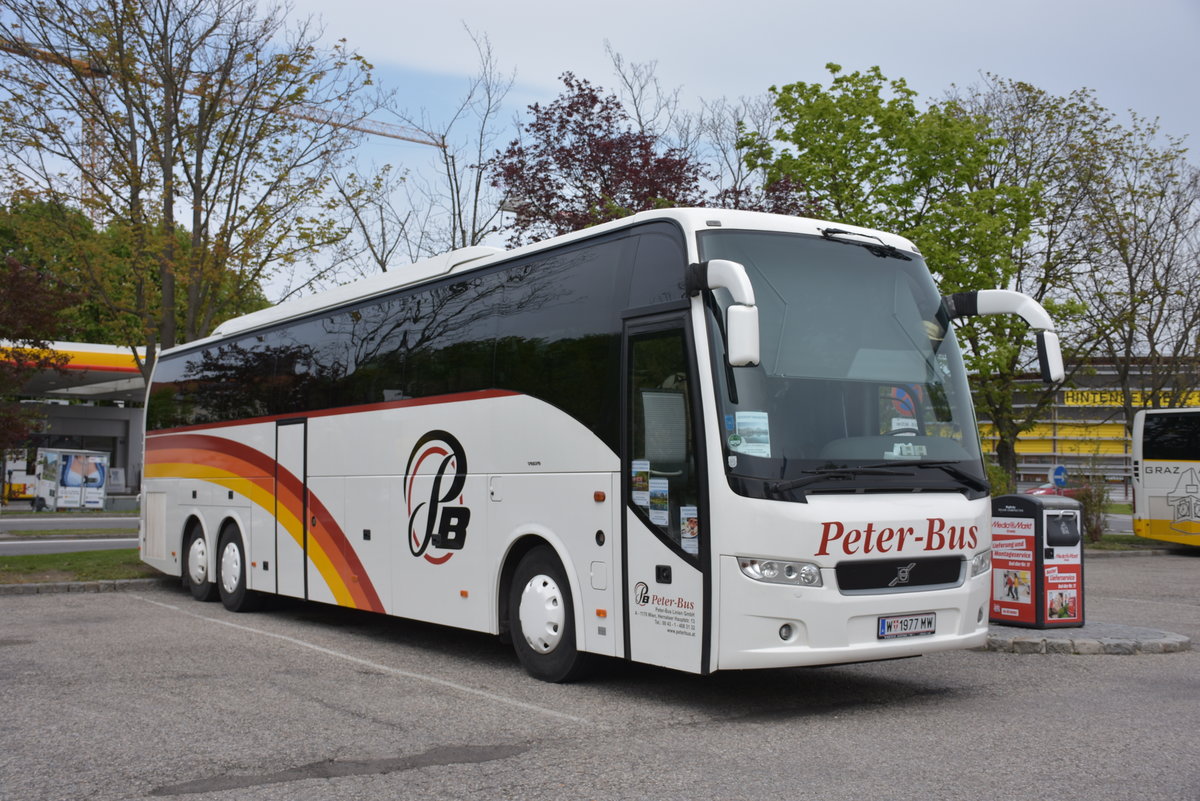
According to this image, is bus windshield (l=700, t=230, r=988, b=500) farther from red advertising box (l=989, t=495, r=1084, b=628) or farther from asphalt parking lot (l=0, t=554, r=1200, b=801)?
red advertising box (l=989, t=495, r=1084, b=628)

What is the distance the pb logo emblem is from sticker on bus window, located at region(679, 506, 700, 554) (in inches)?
120

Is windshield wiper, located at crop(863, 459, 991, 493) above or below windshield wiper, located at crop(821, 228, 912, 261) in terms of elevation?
below

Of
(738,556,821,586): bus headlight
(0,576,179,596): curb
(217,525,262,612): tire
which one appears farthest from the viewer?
(0,576,179,596): curb

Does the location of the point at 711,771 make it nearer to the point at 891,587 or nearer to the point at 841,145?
the point at 891,587

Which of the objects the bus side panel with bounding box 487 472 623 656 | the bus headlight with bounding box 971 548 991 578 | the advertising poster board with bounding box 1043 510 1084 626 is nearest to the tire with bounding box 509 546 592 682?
the bus side panel with bounding box 487 472 623 656

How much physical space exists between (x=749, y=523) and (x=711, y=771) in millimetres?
1870

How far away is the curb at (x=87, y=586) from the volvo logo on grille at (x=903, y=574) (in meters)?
13.0

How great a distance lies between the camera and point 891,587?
26.9ft

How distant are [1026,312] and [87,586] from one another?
45.2ft

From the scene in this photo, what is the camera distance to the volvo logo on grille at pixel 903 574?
8.22m

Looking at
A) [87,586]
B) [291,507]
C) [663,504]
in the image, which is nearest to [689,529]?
[663,504]

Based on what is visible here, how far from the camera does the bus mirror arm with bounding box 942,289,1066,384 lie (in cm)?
876

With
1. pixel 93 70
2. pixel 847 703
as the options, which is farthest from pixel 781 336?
pixel 93 70

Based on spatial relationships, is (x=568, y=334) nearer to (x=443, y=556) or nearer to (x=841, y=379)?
(x=841, y=379)
